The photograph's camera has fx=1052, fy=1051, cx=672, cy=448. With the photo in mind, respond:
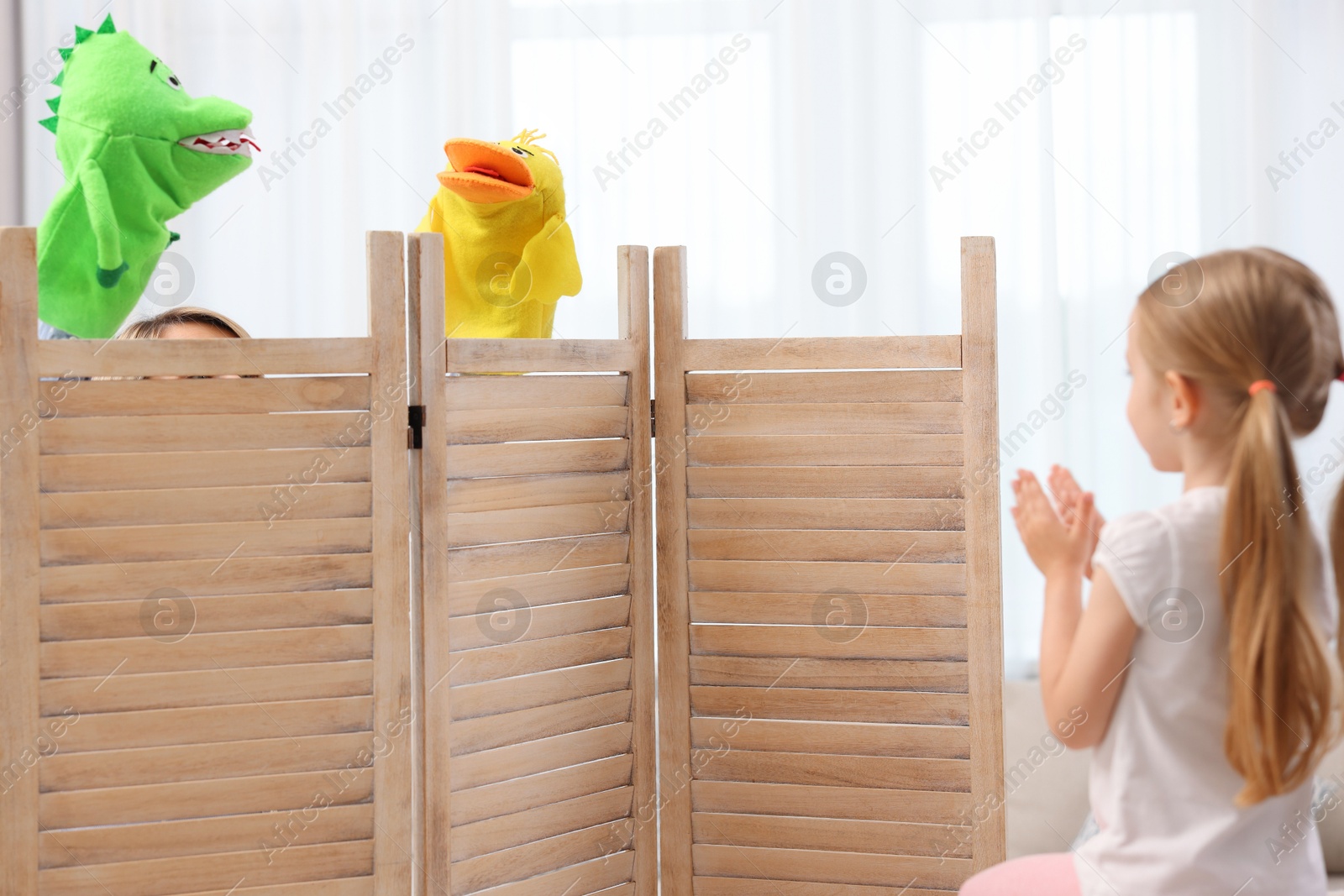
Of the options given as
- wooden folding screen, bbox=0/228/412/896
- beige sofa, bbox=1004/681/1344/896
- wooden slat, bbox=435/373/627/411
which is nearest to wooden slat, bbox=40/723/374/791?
wooden folding screen, bbox=0/228/412/896

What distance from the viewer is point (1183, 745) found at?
94 centimetres

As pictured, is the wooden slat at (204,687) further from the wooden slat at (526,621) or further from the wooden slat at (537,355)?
the wooden slat at (537,355)

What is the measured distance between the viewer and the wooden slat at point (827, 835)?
5.16 ft

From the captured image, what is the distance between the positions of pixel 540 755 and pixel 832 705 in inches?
17.5

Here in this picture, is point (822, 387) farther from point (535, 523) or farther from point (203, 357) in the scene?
point (203, 357)

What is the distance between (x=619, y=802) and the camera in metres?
1.62

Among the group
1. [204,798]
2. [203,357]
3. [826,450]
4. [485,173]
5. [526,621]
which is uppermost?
[485,173]

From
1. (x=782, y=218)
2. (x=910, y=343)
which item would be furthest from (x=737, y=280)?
(x=910, y=343)

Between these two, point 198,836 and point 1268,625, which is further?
point 198,836

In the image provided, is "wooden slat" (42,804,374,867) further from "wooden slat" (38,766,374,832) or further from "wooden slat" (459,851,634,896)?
"wooden slat" (459,851,634,896)

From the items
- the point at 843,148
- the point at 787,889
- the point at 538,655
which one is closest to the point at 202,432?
the point at 538,655

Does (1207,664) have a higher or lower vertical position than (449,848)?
higher

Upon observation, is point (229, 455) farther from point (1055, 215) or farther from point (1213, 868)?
point (1055, 215)

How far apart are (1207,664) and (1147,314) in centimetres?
32
